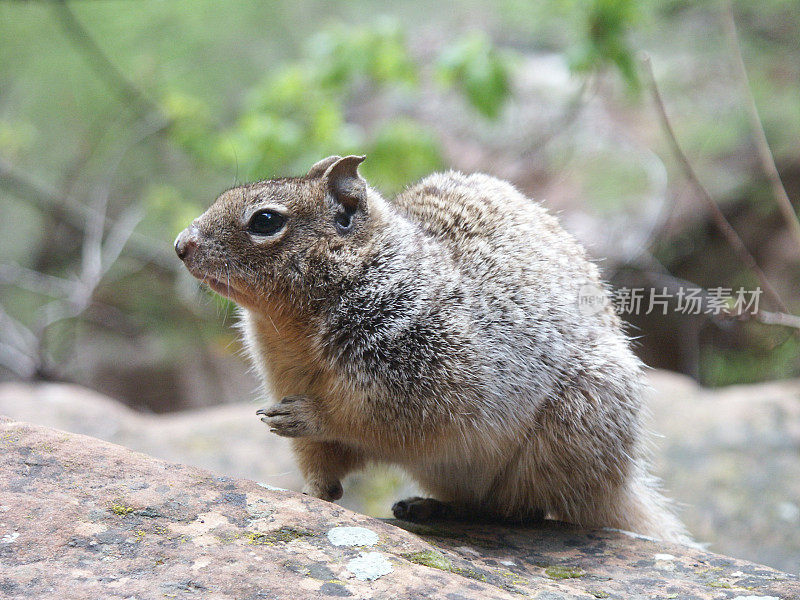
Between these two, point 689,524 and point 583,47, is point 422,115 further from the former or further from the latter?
point 689,524

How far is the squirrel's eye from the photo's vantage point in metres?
2.96

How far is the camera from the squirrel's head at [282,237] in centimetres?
290

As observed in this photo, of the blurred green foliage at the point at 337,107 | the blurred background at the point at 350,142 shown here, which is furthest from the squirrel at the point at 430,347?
the blurred green foliage at the point at 337,107

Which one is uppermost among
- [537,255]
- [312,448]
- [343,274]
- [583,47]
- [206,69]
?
[206,69]

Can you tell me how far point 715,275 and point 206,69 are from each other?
655 cm

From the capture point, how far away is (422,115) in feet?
32.1

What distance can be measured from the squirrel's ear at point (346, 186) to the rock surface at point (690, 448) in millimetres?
1512

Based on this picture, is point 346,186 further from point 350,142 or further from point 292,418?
point 350,142

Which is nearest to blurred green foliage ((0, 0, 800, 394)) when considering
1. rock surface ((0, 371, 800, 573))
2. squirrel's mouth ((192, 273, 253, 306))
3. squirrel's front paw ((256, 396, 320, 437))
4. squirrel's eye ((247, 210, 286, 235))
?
rock surface ((0, 371, 800, 573))

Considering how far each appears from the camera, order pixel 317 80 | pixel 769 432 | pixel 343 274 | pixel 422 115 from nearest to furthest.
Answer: pixel 343 274, pixel 769 432, pixel 317 80, pixel 422 115

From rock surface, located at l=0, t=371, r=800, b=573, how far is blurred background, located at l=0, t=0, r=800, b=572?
8.0 inches

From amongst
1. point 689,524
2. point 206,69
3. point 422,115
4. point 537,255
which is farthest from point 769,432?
point 206,69

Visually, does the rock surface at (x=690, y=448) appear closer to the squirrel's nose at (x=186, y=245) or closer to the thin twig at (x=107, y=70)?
the squirrel's nose at (x=186, y=245)

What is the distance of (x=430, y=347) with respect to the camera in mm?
2896
